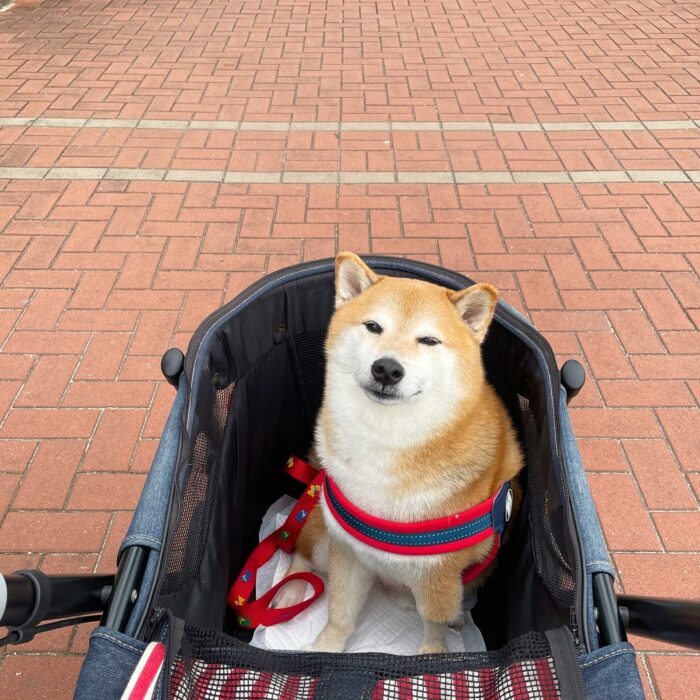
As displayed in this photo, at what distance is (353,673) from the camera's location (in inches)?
44.1

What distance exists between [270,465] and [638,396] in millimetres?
1806

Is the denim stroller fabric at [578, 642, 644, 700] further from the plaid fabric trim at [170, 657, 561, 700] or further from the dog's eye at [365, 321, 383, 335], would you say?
the dog's eye at [365, 321, 383, 335]

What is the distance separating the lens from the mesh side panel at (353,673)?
106cm

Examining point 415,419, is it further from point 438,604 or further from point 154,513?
point 154,513

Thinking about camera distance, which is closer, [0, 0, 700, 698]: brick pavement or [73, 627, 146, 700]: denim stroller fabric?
→ [73, 627, 146, 700]: denim stroller fabric

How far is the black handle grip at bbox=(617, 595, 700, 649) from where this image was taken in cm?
103

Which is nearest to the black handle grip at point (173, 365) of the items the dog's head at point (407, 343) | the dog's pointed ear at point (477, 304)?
the dog's head at point (407, 343)

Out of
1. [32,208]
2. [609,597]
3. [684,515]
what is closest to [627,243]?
[684,515]

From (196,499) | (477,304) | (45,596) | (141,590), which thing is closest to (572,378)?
(477,304)

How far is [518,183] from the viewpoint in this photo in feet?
13.6

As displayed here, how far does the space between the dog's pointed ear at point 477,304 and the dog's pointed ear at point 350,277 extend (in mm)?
260

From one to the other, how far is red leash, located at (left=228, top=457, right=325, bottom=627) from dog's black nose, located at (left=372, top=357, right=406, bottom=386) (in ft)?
2.08

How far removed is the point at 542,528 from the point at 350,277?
89cm

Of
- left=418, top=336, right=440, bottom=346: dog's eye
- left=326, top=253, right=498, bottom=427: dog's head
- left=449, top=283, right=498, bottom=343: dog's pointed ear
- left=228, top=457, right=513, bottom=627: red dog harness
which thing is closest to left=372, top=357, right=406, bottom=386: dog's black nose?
left=326, top=253, right=498, bottom=427: dog's head
